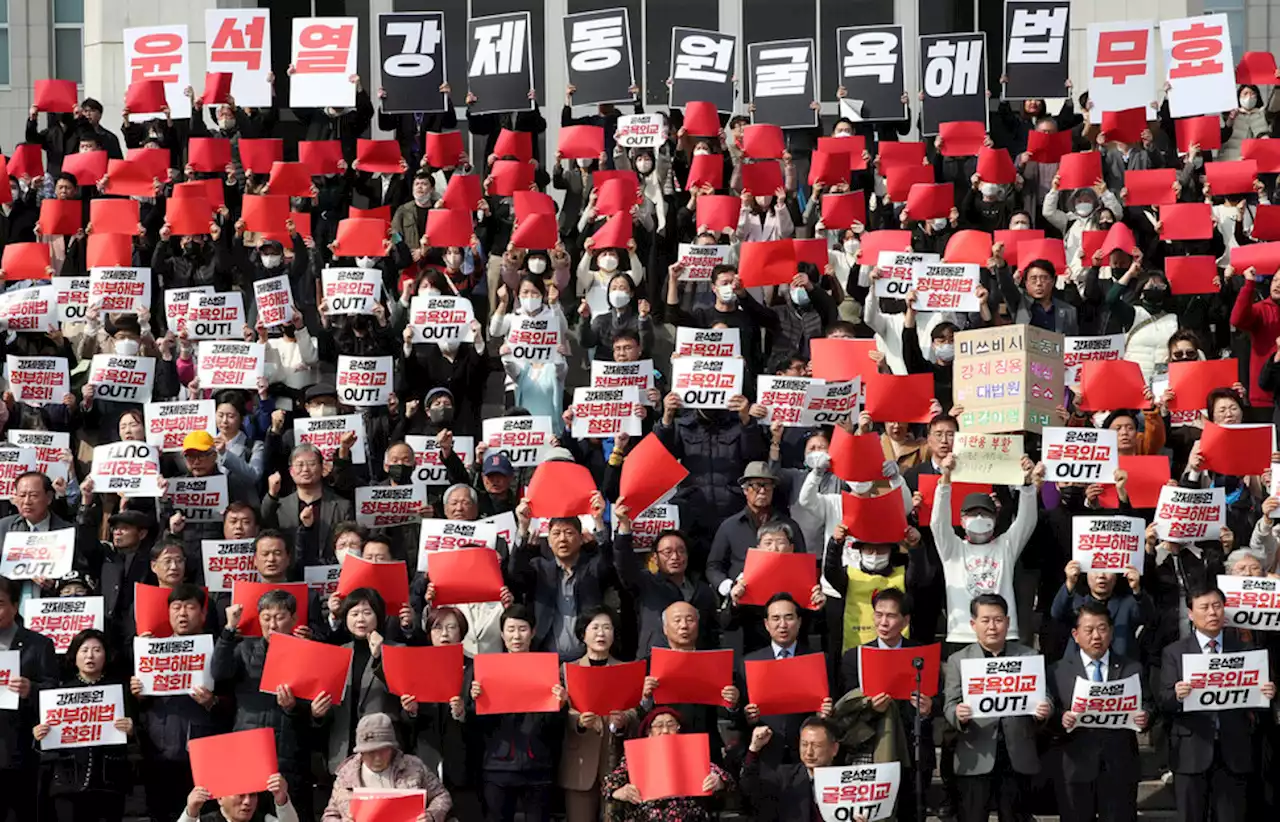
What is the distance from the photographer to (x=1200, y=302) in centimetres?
1741

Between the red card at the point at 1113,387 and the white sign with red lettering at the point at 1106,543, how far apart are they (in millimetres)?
1581

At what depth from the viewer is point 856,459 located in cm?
1400

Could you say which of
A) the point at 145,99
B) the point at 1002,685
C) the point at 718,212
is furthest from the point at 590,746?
the point at 145,99

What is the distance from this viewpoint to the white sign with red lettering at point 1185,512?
14.1 m

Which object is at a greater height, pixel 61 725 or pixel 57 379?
pixel 57 379

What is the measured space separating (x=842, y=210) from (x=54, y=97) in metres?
6.70

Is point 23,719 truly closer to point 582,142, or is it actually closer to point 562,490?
point 562,490

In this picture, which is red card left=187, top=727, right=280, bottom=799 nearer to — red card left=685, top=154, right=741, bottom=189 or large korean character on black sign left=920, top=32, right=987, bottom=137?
red card left=685, top=154, right=741, bottom=189

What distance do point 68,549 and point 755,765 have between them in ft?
13.7

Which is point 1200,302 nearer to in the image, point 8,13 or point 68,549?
point 68,549

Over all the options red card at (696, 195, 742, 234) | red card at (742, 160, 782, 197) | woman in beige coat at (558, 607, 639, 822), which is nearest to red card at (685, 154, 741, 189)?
red card at (742, 160, 782, 197)

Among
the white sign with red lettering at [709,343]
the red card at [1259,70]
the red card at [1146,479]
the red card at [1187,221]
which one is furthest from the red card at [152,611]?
the red card at [1259,70]

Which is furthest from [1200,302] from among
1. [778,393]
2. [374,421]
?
[374,421]

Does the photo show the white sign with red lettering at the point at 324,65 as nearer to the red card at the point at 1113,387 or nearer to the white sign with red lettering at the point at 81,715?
the red card at the point at 1113,387
